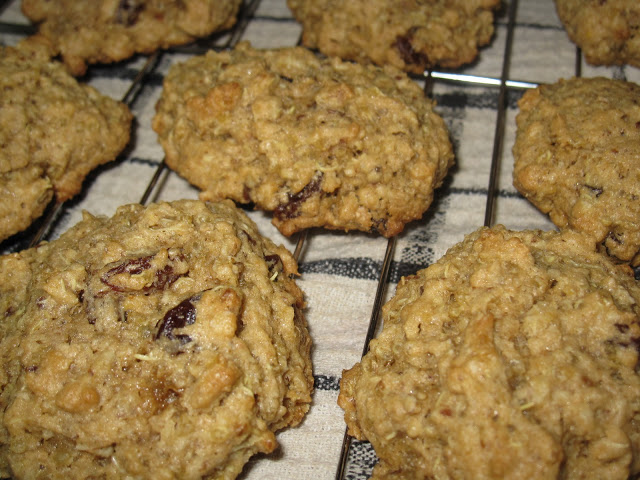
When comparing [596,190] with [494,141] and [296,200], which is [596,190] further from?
[296,200]

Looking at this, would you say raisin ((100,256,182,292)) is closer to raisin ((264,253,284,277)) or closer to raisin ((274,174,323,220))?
raisin ((264,253,284,277))

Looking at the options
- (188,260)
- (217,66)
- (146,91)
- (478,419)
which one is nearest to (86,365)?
(188,260)

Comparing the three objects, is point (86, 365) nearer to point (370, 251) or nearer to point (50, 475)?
point (50, 475)

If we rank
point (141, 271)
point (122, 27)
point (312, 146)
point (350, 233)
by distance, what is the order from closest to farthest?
1. point (141, 271)
2. point (312, 146)
3. point (350, 233)
4. point (122, 27)

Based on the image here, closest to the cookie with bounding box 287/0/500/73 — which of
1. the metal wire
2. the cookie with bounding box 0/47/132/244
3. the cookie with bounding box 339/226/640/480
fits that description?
the metal wire

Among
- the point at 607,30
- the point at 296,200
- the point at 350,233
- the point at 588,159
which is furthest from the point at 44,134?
the point at 607,30

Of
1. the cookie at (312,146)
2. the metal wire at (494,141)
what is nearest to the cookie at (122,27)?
the cookie at (312,146)
